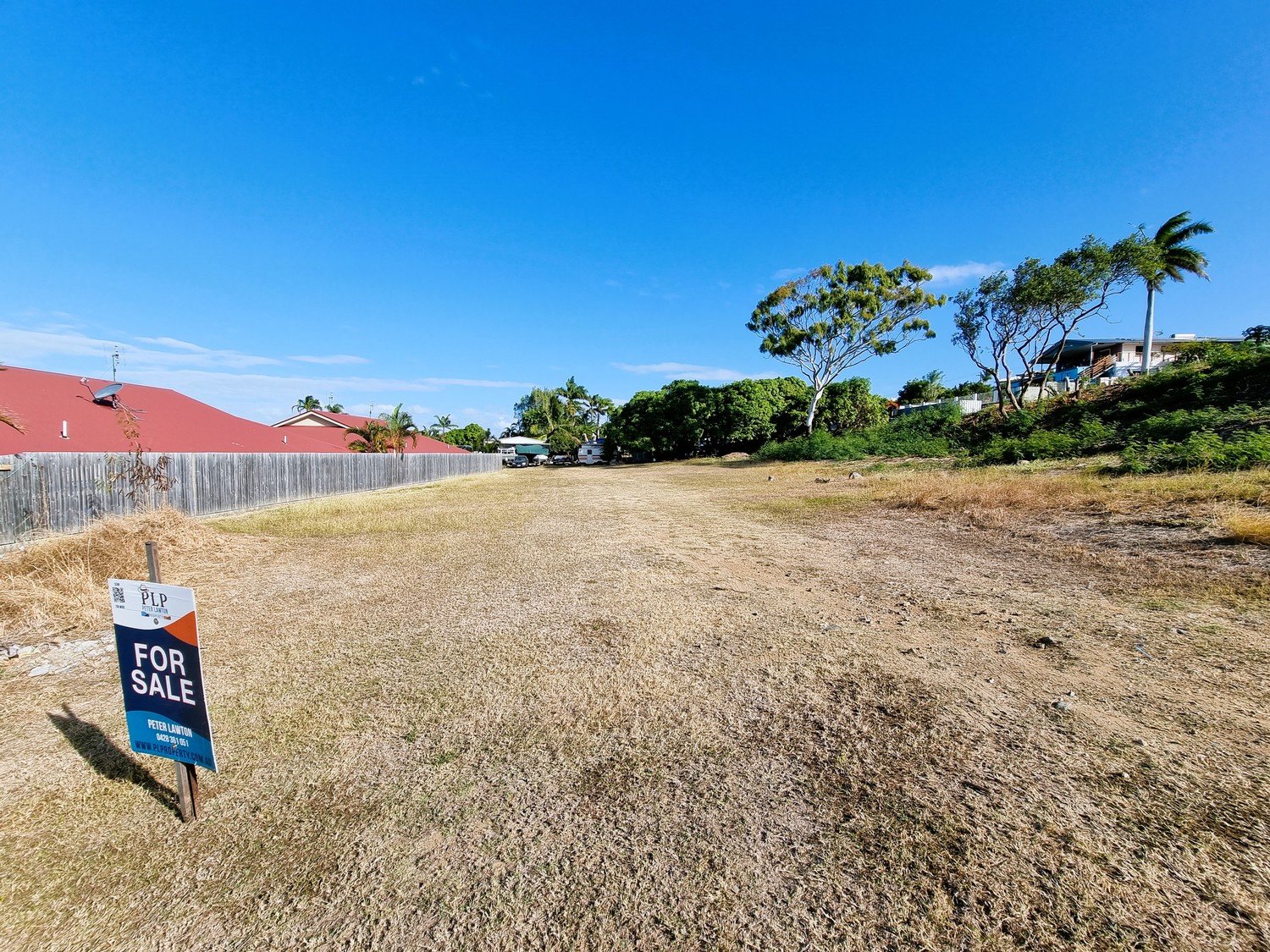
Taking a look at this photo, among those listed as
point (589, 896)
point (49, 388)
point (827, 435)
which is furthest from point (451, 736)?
point (827, 435)

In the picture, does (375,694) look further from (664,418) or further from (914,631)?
(664,418)

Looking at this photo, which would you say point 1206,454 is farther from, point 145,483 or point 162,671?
point 145,483

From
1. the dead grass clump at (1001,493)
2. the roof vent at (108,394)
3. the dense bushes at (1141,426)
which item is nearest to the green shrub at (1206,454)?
the dense bushes at (1141,426)

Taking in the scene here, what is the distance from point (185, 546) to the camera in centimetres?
768

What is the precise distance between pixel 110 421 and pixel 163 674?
21.7 metres

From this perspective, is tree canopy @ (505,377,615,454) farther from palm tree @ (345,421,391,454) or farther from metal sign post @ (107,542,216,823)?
metal sign post @ (107,542,216,823)

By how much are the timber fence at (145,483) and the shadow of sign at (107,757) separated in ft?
24.9

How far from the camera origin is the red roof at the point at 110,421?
1473cm

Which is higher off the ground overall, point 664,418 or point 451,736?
point 664,418

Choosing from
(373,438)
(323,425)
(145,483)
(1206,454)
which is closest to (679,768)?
(1206,454)

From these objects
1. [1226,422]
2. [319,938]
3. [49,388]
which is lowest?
[319,938]

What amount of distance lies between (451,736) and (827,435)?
30407 mm

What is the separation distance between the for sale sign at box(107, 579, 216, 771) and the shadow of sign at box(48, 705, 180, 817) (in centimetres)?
44

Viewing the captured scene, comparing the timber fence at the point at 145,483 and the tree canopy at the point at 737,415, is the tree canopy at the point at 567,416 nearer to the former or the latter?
the tree canopy at the point at 737,415
